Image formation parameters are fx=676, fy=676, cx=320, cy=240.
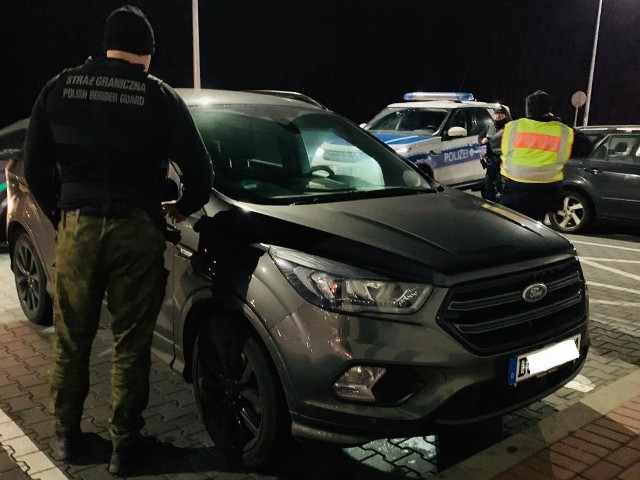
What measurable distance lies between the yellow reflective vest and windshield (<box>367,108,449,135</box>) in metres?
5.75

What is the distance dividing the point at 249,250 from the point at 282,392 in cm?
63

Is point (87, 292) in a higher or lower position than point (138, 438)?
higher

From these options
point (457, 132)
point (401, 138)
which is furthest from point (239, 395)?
point (401, 138)

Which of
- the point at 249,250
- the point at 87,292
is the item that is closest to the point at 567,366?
the point at 249,250

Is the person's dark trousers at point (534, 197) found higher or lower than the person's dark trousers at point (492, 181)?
higher

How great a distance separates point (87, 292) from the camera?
2.96 meters

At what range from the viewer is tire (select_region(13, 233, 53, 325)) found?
481cm

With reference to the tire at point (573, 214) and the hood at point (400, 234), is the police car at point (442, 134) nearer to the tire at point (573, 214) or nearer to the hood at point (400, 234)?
the tire at point (573, 214)

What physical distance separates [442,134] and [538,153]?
580 centimetres

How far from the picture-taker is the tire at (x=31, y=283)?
481 centimetres

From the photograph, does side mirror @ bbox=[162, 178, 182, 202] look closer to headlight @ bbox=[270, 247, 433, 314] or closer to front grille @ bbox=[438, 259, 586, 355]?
headlight @ bbox=[270, 247, 433, 314]

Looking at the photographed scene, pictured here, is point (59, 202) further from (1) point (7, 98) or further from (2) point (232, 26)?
(2) point (232, 26)

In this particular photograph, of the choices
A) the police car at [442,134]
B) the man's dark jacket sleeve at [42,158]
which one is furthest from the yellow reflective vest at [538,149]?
the police car at [442,134]

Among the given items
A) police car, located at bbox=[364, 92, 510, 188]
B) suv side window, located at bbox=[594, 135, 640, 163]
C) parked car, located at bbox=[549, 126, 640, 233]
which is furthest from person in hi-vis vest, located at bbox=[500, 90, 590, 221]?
police car, located at bbox=[364, 92, 510, 188]
